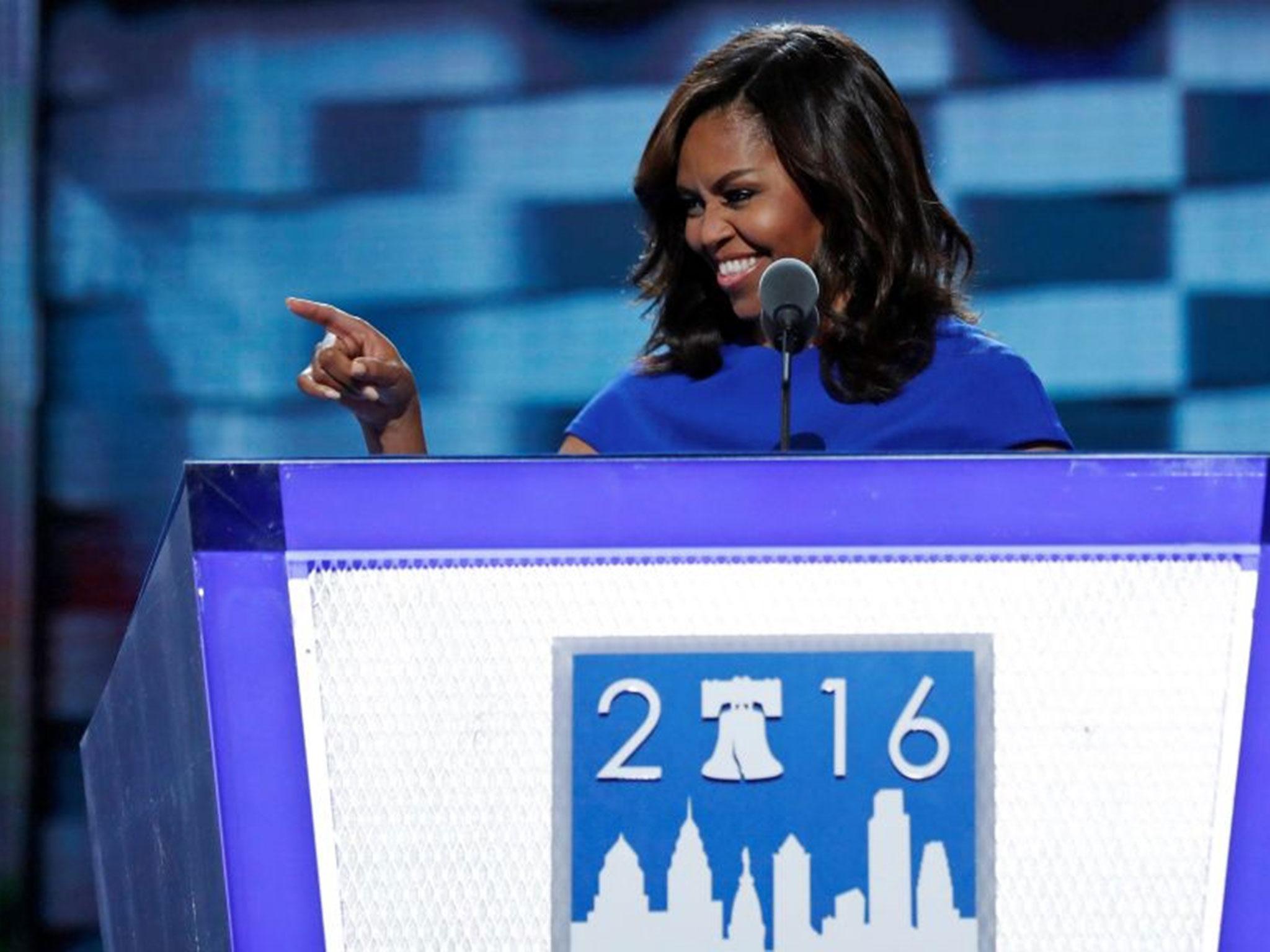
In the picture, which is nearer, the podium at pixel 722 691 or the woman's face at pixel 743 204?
the podium at pixel 722 691

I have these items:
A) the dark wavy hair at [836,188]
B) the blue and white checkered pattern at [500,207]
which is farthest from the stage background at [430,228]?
the dark wavy hair at [836,188]

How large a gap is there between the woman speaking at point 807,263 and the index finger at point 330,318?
0.23 metres

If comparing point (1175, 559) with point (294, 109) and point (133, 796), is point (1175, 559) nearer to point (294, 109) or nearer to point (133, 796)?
point (133, 796)

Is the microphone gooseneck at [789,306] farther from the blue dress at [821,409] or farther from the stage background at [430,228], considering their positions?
the stage background at [430,228]

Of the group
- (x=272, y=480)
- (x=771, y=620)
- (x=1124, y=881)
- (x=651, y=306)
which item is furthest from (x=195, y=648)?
(x=651, y=306)

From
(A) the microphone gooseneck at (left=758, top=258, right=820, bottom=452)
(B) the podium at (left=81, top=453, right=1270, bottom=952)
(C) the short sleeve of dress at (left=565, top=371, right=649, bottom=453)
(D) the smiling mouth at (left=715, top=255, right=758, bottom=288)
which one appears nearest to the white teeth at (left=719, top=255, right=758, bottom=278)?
(D) the smiling mouth at (left=715, top=255, right=758, bottom=288)

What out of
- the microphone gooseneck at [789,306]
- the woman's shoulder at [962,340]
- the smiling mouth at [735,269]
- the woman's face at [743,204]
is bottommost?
the microphone gooseneck at [789,306]

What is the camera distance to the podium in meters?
0.76

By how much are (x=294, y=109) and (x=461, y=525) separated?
86.6 inches

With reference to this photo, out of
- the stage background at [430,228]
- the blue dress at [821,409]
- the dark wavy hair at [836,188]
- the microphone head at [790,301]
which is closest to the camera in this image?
the microphone head at [790,301]

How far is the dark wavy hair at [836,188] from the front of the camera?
1494 millimetres

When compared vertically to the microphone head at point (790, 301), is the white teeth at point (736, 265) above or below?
above

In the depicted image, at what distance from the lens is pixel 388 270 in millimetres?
2818

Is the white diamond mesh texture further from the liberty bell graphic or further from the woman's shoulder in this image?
the woman's shoulder
